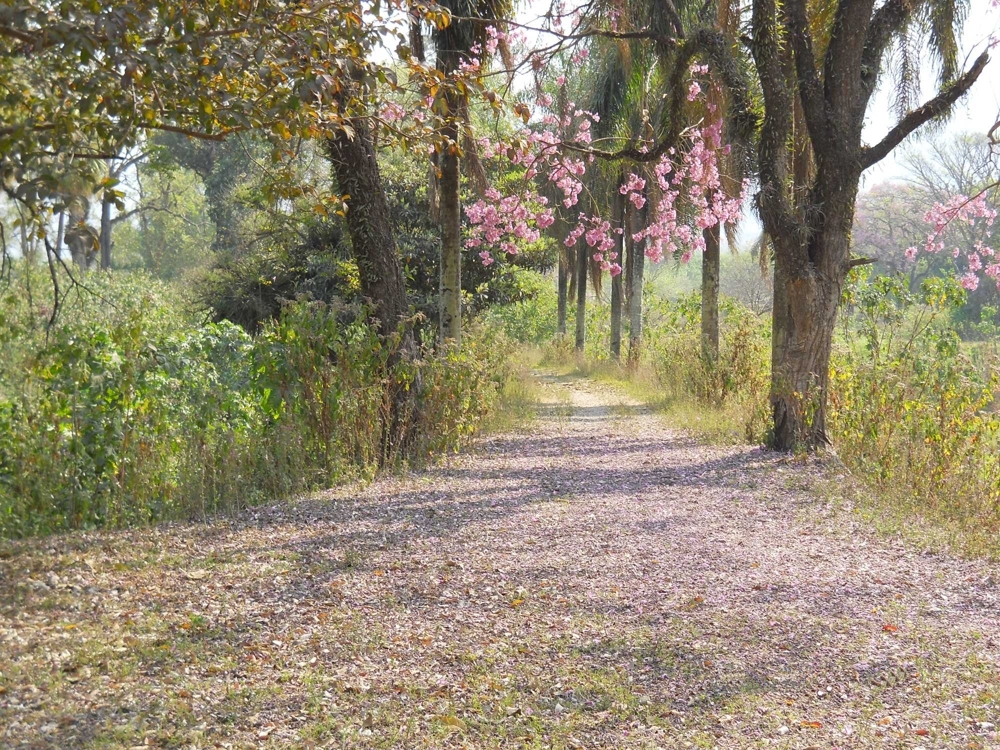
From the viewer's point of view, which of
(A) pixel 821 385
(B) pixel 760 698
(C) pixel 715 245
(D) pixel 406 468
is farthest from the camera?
(C) pixel 715 245

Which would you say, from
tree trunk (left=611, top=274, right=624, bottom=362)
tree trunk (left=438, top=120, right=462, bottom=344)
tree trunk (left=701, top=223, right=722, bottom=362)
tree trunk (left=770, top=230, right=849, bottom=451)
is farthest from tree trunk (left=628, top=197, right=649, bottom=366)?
tree trunk (left=770, top=230, right=849, bottom=451)

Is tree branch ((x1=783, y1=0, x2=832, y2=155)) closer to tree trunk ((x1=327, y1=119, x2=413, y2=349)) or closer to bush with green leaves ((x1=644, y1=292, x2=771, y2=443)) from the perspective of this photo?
bush with green leaves ((x1=644, y1=292, x2=771, y2=443))

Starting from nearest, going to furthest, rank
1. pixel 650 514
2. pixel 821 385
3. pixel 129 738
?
pixel 129 738, pixel 650 514, pixel 821 385

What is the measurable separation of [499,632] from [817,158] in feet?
21.8

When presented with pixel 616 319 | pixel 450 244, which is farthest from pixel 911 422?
pixel 616 319

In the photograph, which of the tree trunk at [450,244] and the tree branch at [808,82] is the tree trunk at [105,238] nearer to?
the tree trunk at [450,244]

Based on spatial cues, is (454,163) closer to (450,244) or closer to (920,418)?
(450,244)

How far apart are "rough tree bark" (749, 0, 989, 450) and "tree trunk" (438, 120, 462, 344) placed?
12.0 ft

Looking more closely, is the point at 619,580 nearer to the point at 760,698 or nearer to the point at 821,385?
the point at 760,698

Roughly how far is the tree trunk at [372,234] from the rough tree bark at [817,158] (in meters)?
3.79

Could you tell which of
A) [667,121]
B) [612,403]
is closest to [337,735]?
[667,121]

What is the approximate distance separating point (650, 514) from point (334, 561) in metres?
2.50

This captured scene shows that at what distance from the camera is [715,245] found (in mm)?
15438

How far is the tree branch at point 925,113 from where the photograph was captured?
28.1 feet
